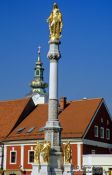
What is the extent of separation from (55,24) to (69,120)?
52.2 ft

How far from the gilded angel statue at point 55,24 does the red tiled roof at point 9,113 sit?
63.6 feet

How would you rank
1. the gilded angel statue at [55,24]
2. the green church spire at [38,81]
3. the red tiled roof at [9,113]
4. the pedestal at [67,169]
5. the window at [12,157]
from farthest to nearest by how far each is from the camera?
the green church spire at [38,81] < the red tiled roof at [9,113] < the window at [12,157] < the gilded angel statue at [55,24] < the pedestal at [67,169]

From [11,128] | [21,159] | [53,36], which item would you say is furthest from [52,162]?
[11,128]

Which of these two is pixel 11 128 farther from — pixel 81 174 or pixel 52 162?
pixel 52 162

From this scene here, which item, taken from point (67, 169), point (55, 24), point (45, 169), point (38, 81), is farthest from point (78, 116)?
point (38, 81)

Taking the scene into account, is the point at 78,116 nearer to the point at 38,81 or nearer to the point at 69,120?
the point at 69,120

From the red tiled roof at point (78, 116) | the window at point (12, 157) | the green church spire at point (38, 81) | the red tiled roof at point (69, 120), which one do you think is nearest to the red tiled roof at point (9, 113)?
the red tiled roof at point (69, 120)

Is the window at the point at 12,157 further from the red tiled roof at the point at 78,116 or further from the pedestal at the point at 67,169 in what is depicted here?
the pedestal at the point at 67,169

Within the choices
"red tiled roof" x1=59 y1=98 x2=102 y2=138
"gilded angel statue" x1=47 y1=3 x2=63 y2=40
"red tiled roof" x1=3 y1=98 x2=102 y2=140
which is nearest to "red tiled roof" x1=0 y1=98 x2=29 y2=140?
"red tiled roof" x1=3 y1=98 x2=102 y2=140

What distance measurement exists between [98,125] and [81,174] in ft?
23.1

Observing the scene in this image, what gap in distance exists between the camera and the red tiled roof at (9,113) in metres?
52.2

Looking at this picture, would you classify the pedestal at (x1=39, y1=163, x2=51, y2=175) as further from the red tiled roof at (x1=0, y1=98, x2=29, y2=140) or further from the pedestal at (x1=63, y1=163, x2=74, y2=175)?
the red tiled roof at (x1=0, y1=98, x2=29, y2=140)

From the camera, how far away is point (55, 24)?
3481cm

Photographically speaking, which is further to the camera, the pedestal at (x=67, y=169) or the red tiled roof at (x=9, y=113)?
the red tiled roof at (x=9, y=113)
